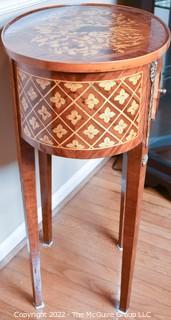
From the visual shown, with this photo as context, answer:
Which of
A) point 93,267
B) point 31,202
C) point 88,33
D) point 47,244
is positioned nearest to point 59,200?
point 47,244

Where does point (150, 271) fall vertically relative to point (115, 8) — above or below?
below

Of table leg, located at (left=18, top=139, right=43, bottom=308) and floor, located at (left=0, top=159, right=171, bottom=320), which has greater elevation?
table leg, located at (left=18, top=139, right=43, bottom=308)

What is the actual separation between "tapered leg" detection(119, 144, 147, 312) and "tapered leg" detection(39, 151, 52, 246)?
323 mm

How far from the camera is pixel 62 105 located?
2.66ft

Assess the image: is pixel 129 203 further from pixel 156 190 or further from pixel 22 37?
pixel 156 190

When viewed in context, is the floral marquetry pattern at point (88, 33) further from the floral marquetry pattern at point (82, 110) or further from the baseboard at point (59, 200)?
the baseboard at point (59, 200)

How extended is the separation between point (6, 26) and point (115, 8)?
0.31 metres

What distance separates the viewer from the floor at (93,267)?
1.19 meters

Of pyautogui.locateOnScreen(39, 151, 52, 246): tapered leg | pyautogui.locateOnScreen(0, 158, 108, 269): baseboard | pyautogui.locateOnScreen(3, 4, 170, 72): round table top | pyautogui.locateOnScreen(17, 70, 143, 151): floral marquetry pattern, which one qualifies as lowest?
pyautogui.locateOnScreen(0, 158, 108, 269): baseboard

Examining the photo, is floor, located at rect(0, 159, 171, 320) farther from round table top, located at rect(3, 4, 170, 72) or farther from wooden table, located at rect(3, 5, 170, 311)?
round table top, located at rect(3, 4, 170, 72)

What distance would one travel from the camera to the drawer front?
0.80m

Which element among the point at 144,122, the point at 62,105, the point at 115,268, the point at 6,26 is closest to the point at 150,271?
the point at 115,268

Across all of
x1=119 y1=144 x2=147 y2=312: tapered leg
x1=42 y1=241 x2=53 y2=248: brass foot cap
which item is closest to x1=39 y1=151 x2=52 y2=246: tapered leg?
x1=42 y1=241 x2=53 y2=248: brass foot cap

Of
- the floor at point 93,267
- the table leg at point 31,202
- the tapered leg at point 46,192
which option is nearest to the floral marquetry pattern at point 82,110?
the table leg at point 31,202
